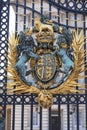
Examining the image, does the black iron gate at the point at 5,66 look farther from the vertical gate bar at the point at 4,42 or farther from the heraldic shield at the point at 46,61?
the heraldic shield at the point at 46,61

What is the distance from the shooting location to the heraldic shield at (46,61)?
5.64m

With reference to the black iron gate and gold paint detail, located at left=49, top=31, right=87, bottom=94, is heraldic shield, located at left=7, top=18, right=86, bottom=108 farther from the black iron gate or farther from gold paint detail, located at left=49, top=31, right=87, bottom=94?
the black iron gate

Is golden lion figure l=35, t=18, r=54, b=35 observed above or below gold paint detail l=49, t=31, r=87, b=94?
above

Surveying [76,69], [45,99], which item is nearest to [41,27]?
[76,69]

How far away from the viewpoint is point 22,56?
5.73 metres

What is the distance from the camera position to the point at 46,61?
5695 mm

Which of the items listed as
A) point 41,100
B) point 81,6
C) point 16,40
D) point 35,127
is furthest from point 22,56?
point 35,127

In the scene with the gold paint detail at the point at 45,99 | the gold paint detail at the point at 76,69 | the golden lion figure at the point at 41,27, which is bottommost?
the gold paint detail at the point at 45,99

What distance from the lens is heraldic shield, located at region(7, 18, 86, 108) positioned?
5.64 meters

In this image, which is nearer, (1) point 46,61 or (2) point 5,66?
(1) point 46,61

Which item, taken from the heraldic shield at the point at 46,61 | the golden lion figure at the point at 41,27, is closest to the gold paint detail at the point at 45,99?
the heraldic shield at the point at 46,61

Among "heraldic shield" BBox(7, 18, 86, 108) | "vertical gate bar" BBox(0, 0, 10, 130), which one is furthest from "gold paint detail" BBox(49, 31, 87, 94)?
"vertical gate bar" BBox(0, 0, 10, 130)

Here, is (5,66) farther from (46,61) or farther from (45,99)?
(45,99)

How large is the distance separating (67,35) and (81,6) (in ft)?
2.43
